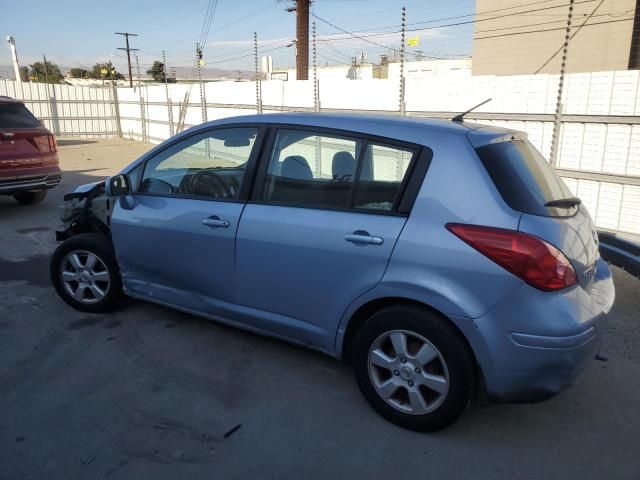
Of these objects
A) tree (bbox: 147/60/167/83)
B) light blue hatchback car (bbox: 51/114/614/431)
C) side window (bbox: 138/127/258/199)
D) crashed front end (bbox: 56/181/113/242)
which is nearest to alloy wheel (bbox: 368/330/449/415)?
light blue hatchback car (bbox: 51/114/614/431)

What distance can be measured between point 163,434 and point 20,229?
5764 mm

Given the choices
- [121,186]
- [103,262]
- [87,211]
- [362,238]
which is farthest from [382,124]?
[87,211]

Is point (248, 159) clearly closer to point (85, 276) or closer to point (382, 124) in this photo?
point (382, 124)

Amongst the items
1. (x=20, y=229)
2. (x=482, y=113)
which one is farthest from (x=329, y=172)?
(x=20, y=229)

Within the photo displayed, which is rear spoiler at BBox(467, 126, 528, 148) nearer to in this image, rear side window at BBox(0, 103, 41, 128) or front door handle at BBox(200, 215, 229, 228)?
front door handle at BBox(200, 215, 229, 228)

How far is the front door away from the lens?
342 cm

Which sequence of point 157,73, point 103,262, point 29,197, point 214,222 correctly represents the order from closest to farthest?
1. point 214,222
2. point 103,262
3. point 29,197
4. point 157,73

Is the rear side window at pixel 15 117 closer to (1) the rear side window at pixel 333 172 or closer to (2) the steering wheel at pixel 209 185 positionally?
(2) the steering wheel at pixel 209 185

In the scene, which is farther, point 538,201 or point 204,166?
point 204,166

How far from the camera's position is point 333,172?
10.1 feet

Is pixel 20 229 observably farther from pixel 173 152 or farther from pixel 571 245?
pixel 571 245

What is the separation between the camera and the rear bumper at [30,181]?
25.1 feet

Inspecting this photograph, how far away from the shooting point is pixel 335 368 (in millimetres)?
3539

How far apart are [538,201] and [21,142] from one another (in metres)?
7.61
